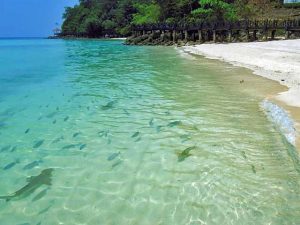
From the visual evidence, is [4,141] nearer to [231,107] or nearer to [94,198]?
[94,198]

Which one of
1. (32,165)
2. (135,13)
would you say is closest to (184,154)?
(32,165)

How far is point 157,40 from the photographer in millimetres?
59625

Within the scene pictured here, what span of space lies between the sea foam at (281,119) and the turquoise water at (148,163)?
18 cm

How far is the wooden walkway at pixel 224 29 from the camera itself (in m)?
44.7

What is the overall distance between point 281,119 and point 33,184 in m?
6.27

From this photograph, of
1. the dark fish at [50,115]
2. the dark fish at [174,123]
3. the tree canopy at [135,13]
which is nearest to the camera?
the dark fish at [174,123]

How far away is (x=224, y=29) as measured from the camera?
4938 centimetres

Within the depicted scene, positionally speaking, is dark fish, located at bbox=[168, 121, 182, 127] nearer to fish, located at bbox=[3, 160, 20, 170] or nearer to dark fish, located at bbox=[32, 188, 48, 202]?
fish, located at bbox=[3, 160, 20, 170]

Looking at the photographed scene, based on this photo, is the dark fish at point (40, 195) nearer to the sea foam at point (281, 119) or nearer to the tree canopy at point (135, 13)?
the sea foam at point (281, 119)

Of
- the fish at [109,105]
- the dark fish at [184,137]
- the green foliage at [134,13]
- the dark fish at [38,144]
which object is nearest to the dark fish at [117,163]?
the dark fish at [184,137]

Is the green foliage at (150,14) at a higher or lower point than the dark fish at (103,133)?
higher

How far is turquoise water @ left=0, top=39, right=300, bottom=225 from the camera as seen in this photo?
514 cm

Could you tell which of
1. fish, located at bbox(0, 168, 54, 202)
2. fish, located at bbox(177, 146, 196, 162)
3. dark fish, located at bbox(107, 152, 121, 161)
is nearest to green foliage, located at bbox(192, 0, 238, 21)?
fish, located at bbox(177, 146, 196, 162)

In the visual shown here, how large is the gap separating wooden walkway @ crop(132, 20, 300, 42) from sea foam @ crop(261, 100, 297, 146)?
36626mm
